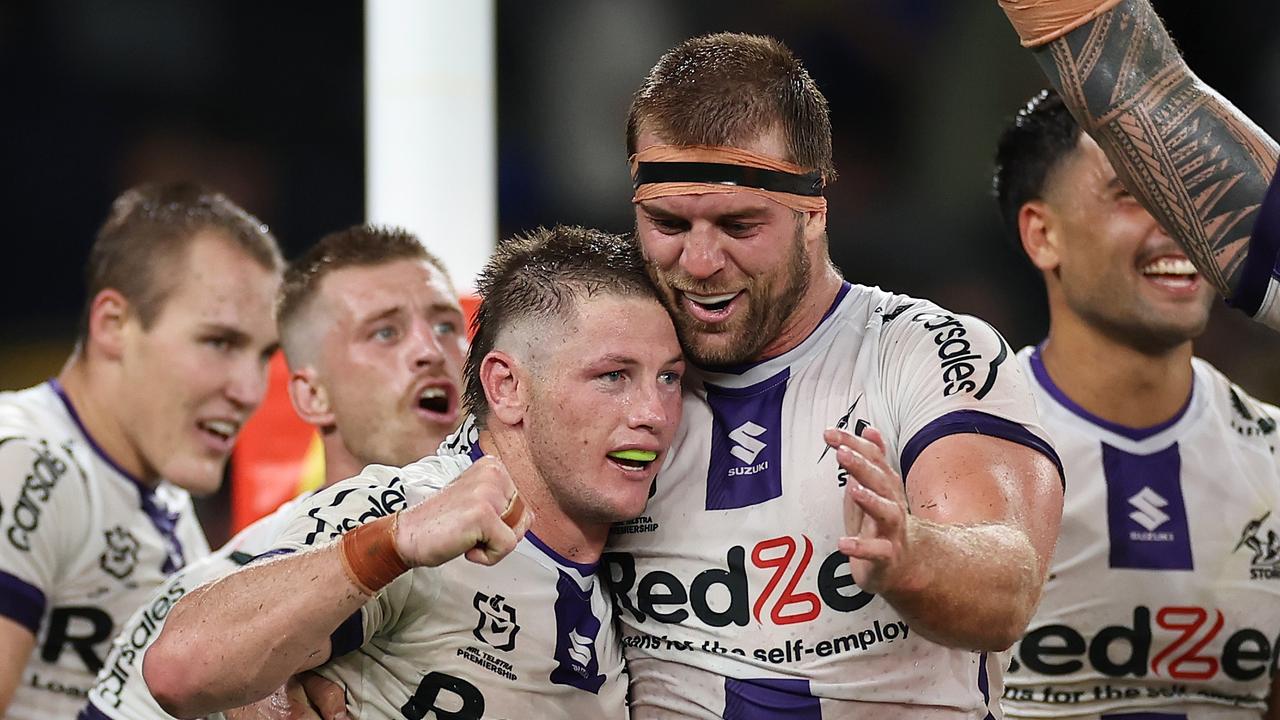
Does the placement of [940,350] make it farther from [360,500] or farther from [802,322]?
[360,500]

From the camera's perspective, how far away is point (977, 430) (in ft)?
8.11

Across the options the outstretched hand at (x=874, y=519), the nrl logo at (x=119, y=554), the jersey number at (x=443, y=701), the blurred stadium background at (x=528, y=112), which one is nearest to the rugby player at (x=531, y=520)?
the jersey number at (x=443, y=701)

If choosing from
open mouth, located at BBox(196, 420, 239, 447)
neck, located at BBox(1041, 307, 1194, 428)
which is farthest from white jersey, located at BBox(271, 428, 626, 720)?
open mouth, located at BBox(196, 420, 239, 447)

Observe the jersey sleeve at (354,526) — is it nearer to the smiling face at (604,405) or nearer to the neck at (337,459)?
the smiling face at (604,405)

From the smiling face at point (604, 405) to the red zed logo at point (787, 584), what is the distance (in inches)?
10.1

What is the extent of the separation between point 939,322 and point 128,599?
2.59 metres

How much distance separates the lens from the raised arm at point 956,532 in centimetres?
203

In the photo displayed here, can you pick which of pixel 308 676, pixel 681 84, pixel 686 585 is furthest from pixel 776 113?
pixel 308 676

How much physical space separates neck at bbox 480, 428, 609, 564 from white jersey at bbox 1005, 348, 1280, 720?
1293 mm

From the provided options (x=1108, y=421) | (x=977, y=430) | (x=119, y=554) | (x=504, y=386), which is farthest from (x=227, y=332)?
(x=977, y=430)

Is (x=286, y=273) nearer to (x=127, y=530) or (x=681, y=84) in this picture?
(x=127, y=530)

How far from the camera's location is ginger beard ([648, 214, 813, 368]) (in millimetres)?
2732

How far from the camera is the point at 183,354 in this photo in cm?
437

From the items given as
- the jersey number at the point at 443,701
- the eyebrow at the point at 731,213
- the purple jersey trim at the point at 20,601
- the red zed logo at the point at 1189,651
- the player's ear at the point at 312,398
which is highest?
the eyebrow at the point at 731,213
